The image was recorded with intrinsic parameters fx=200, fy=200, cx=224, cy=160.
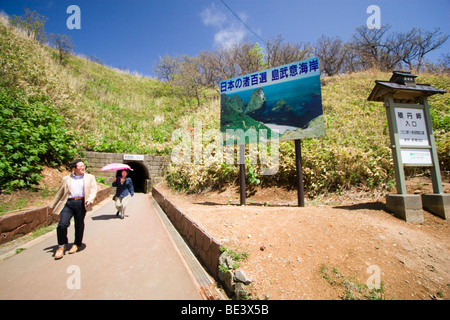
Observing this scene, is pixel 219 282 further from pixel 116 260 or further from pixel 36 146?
pixel 36 146

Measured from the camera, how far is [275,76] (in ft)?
22.4

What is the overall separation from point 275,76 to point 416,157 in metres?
4.49

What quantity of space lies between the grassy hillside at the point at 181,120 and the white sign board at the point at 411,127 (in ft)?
5.62

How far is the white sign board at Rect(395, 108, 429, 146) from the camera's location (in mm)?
4918

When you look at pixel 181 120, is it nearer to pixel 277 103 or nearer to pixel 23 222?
pixel 277 103

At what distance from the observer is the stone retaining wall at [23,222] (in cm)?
453

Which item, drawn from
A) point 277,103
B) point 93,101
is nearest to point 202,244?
point 277,103

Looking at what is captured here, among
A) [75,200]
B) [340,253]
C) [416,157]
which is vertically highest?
[416,157]

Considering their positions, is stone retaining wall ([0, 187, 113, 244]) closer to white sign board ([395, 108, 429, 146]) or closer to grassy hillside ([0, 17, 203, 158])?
white sign board ([395, 108, 429, 146])

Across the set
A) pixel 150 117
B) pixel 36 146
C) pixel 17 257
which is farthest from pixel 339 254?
pixel 150 117

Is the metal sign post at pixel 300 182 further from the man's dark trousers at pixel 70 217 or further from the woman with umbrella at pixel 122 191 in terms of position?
the woman with umbrella at pixel 122 191

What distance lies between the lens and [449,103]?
37.4ft

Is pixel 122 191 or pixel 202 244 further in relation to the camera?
pixel 122 191

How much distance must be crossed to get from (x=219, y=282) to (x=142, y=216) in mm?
6097
